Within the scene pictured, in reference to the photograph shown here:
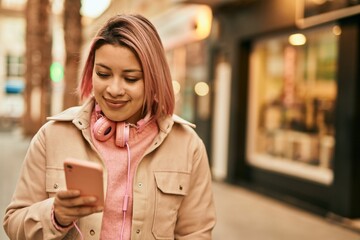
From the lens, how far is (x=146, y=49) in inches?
70.7

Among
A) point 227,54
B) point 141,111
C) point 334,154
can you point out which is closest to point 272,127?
point 227,54

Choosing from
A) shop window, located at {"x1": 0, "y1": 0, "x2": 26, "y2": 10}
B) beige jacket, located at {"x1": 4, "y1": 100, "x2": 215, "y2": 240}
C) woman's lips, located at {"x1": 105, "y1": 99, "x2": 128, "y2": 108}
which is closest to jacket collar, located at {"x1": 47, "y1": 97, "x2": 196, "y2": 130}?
beige jacket, located at {"x1": 4, "y1": 100, "x2": 215, "y2": 240}

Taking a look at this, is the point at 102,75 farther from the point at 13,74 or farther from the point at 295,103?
the point at 13,74

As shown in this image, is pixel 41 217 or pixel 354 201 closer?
pixel 41 217

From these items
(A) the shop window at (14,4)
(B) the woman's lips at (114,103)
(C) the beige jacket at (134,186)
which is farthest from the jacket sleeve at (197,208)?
(A) the shop window at (14,4)

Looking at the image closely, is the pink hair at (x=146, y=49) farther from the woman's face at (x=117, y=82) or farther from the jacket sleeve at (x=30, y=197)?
the jacket sleeve at (x=30, y=197)

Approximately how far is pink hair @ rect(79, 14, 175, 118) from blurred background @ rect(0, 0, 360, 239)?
3884 millimetres

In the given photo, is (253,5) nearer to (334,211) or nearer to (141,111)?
(334,211)

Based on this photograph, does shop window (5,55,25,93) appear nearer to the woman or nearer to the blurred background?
the blurred background

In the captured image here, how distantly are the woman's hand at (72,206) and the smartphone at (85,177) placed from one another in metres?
0.02

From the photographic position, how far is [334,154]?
733 centimetres

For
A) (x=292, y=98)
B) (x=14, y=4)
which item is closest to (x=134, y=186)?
(x=292, y=98)

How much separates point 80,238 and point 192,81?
35.8 ft

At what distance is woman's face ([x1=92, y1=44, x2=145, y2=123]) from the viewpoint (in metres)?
1.78
